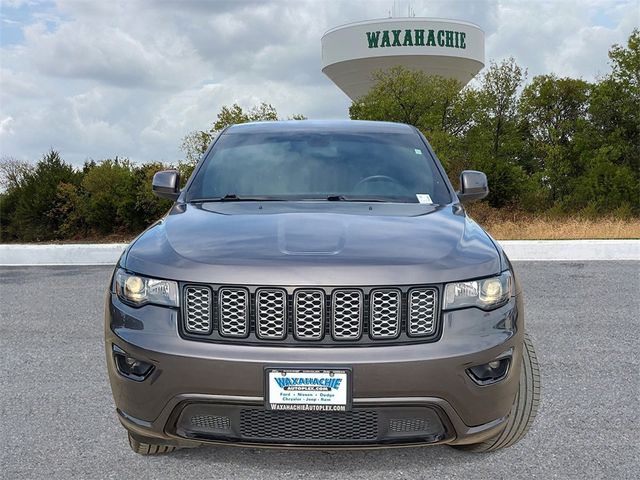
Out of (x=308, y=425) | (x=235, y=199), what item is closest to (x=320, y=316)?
(x=308, y=425)

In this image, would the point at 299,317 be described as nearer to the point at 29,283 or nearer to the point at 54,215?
the point at 29,283

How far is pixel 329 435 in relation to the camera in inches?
105

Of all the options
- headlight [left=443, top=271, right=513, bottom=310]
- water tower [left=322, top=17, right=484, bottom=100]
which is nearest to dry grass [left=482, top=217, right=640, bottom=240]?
headlight [left=443, top=271, right=513, bottom=310]

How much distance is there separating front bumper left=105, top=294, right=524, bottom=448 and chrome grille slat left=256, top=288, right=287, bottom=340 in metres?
0.07

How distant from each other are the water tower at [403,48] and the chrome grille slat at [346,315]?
3864 cm

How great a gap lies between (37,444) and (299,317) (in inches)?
71.7

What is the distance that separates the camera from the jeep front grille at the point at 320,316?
265cm

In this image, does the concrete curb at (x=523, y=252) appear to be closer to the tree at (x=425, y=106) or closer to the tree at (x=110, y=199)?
the tree at (x=110, y=199)

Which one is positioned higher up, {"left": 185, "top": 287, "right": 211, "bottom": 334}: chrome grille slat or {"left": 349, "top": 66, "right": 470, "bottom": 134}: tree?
{"left": 349, "top": 66, "right": 470, "bottom": 134}: tree

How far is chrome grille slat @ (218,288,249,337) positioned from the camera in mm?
2668

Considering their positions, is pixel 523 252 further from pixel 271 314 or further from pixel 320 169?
pixel 271 314

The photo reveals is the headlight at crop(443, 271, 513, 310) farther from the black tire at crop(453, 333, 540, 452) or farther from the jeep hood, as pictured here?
the black tire at crop(453, 333, 540, 452)

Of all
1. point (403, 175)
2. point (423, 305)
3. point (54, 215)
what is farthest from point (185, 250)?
point (54, 215)

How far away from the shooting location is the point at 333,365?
258 cm
